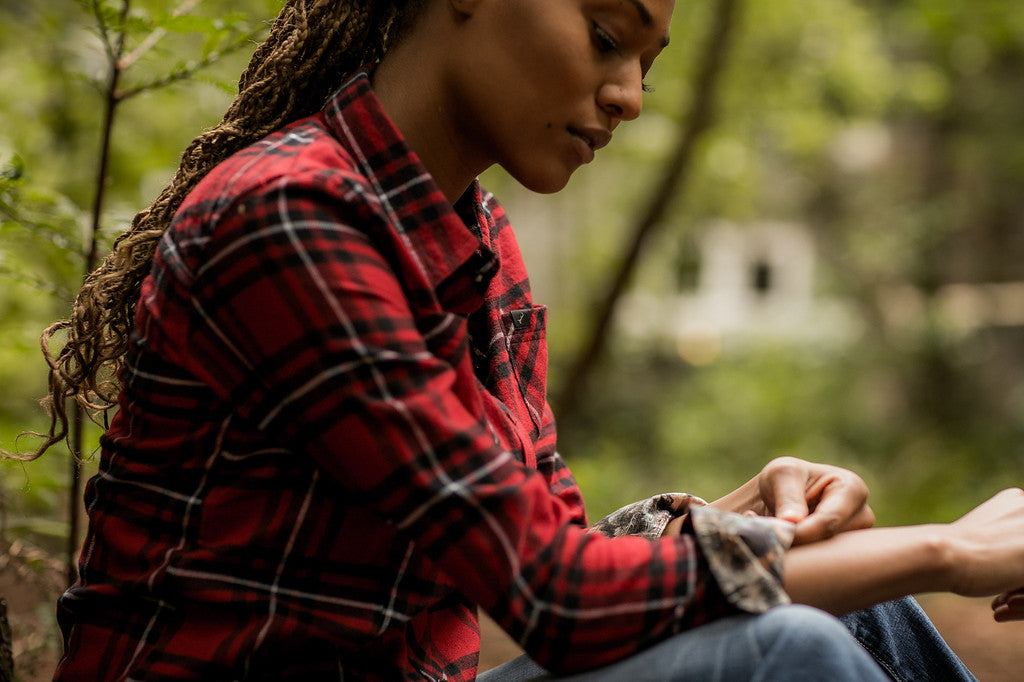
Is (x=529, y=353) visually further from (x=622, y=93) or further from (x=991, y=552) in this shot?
(x=991, y=552)

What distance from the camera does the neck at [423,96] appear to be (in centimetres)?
162

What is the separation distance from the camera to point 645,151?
7539 millimetres

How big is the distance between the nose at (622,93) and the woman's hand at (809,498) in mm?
686

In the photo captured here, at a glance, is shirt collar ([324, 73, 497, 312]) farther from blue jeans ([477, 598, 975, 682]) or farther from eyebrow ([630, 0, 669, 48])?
blue jeans ([477, 598, 975, 682])

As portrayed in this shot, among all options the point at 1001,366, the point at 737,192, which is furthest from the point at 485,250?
the point at 1001,366

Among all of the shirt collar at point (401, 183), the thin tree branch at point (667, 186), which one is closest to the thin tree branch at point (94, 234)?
the shirt collar at point (401, 183)

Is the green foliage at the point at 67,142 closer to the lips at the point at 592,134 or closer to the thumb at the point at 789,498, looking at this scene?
the lips at the point at 592,134

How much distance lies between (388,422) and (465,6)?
2.37ft

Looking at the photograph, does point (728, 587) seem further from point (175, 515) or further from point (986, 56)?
point (986, 56)

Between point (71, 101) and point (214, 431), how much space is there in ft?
11.6

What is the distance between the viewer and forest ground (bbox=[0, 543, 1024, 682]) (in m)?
2.33

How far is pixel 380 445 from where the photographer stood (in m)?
1.25

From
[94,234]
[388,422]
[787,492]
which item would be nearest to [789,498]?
[787,492]

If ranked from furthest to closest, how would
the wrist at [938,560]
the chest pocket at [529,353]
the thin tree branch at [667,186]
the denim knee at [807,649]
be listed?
the thin tree branch at [667,186] < the chest pocket at [529,353] < the wrist at [938,560] < the denim knee at [807,649]
